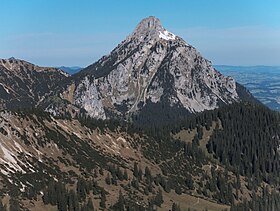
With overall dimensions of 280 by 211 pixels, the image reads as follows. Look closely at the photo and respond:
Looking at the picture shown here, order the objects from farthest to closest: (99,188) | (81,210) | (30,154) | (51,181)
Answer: (30,154)
(99,188)
(51,181)
(81,210)

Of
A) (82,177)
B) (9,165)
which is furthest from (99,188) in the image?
(9,165)

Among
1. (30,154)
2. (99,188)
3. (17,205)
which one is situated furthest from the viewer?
(30,154)

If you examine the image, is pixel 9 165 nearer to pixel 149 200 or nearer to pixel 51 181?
pixel 51 181

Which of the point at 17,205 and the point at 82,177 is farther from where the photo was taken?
the point at 82,177

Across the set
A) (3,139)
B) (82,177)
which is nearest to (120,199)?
(82,177)

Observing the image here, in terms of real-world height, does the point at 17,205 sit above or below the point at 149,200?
above

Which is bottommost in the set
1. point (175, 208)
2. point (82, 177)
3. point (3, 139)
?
point (175, 208)

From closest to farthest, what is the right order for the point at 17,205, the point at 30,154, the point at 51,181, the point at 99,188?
the point at 17,205, the point at 51,181, the point at 99,188, the point at 30,154

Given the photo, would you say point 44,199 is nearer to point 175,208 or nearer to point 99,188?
point 99,188

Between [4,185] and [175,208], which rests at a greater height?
[4,185]
